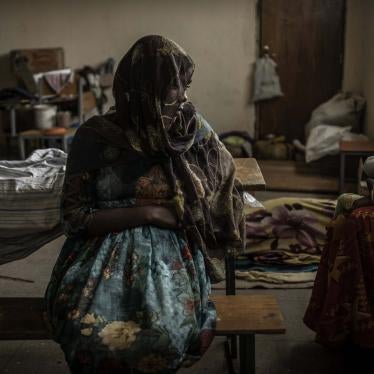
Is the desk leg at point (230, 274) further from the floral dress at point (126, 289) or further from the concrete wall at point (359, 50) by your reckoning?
the concrete wall at point (359, 50)

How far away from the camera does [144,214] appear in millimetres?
1999

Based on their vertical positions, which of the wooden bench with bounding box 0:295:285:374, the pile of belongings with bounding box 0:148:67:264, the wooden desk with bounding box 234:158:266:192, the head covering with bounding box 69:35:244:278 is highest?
the head covering with bounding box 69:35:244:278

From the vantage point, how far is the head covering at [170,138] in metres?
1.95

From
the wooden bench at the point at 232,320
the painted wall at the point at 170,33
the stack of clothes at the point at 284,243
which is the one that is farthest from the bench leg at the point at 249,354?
the painted wall at the point at 170,33

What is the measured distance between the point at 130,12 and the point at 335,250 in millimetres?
5439

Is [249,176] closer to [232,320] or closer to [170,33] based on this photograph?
[232,320]

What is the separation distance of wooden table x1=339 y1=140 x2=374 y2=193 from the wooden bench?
10.3ft

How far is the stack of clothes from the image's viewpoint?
11.7 feet

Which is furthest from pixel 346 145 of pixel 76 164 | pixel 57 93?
pixel 76 164

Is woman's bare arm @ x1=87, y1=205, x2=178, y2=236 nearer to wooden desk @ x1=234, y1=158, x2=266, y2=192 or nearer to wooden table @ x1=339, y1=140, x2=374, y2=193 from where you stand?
wooden desk @ x1=234, y1=158, x2=266, y2=192

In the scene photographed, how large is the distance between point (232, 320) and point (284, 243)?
194 centimetres

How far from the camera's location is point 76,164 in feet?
6.60

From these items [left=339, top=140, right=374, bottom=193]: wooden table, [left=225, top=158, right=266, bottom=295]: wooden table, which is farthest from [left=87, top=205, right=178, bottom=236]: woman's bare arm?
[left=339, top=140, right=374, bottom=193]: wooden table

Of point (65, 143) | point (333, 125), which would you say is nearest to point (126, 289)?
point (65, 143)
